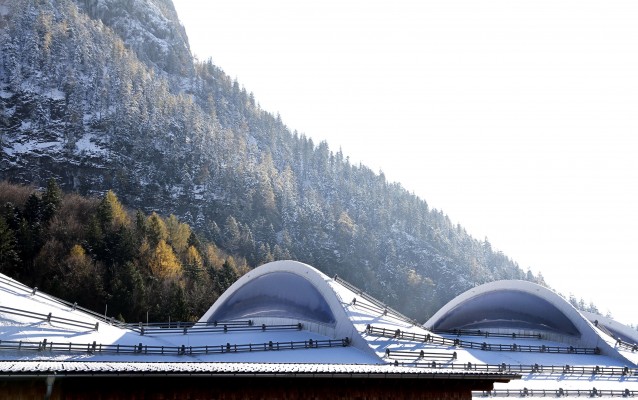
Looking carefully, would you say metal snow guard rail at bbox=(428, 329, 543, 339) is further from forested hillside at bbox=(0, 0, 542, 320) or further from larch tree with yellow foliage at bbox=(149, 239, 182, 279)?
forested hillside at bbox=(0, 0, 542, 320)

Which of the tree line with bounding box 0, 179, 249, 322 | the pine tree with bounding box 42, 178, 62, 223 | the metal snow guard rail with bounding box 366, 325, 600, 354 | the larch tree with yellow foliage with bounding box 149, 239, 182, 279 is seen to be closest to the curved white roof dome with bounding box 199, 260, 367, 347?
the metal snow guard rail with bounding box 366, 325, 600, 354

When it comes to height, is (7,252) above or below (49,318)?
above

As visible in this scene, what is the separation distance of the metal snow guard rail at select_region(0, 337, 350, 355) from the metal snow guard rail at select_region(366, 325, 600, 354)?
262cm

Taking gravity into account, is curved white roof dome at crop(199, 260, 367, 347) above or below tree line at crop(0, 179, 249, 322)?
below

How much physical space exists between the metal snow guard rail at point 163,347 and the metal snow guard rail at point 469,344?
2.62 m

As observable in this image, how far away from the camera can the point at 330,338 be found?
145 feet

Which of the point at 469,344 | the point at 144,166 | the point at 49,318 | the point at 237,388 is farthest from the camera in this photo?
the point at 144,166

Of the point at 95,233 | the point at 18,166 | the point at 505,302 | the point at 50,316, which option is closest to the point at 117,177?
the point at 18,166

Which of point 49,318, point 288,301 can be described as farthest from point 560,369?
point 49,318

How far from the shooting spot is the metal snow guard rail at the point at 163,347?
105ft

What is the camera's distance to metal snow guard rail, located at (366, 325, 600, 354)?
144 ft

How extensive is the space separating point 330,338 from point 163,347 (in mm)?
12197

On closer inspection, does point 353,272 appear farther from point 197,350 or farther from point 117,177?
point 197,350

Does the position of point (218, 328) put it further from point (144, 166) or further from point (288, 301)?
point (144, 166)
